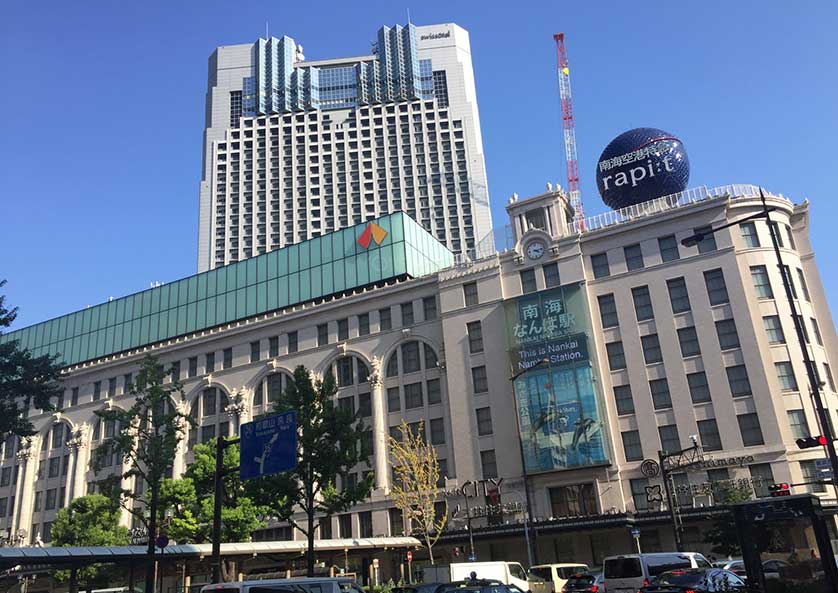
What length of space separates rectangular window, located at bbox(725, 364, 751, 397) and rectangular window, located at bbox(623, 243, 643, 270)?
9.97 metres

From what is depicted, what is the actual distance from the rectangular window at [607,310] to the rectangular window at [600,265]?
1806 mm

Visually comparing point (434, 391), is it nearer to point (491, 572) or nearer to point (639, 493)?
point (639, 493)

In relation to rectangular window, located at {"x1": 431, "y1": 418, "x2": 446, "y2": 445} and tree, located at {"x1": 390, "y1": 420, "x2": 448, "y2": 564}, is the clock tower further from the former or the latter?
tree, located at {"x1": 390, "y1": 420, "x2": 448, "y2": 564}

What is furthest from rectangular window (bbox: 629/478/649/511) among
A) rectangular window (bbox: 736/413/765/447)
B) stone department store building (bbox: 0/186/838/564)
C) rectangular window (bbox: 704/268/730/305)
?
rectangular window (bbox: 704/268/730/305)

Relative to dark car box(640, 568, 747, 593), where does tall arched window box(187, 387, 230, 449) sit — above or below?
above

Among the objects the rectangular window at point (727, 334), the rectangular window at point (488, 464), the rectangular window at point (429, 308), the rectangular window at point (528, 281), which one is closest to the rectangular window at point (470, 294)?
the rectangular window at point (429, 308)

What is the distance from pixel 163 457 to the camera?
112 ft

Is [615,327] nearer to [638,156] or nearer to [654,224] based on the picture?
[654,224]

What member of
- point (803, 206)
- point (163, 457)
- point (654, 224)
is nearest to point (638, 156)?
point (654, 224)

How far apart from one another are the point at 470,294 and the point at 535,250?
20.9 feet

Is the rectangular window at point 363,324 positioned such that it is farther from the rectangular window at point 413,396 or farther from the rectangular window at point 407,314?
the rectangular window at point 413,396

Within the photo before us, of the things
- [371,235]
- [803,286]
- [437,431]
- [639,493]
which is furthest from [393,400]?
[803,286]

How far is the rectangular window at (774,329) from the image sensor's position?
4650 centimetres

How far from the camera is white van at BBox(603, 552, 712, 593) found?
22609mm
